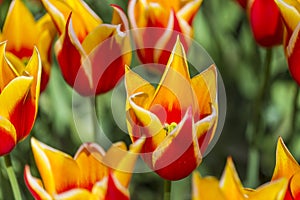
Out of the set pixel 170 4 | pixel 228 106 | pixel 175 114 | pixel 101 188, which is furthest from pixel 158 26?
pixel 228 106

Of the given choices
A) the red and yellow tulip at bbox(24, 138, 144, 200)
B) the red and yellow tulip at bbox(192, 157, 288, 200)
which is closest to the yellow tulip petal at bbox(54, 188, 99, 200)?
the red and yellow tulip at bbox(24, 138, 144, 200)

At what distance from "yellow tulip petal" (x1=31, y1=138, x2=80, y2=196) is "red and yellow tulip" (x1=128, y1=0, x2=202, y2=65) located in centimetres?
19

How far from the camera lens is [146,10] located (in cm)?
83

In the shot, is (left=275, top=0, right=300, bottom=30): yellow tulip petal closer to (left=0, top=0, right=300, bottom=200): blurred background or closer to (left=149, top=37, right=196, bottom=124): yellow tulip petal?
(left=149, top=37, right=196, bottom=124): yellow tulip petal

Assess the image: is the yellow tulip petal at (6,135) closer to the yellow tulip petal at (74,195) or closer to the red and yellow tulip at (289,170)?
the yellow tulip petal at (74,195)

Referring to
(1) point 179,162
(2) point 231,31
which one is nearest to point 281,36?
(1) point 179,162

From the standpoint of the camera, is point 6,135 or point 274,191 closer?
point 274,191

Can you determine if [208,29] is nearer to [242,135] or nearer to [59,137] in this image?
[242,135]

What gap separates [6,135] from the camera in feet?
2.39

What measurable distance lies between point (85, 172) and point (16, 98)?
90 millimetres

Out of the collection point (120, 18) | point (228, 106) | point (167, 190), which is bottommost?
point (228, 106)

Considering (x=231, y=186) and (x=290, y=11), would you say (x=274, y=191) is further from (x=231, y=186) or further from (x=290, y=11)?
(x=290, y=11)

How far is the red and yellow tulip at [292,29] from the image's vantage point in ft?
2.52

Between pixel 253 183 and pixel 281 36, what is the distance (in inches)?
8.4
